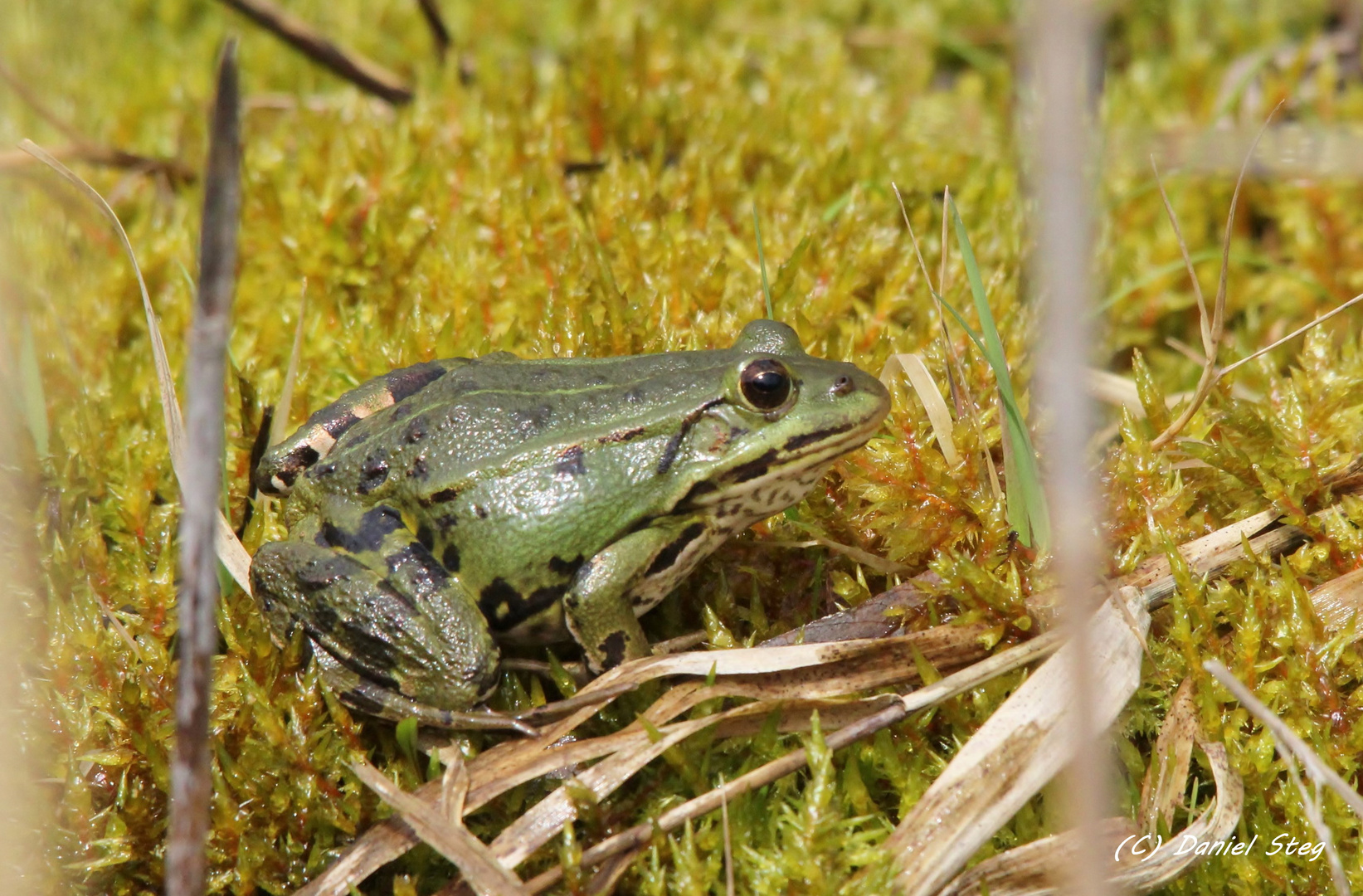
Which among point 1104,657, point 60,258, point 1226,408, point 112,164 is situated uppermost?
point 112,164

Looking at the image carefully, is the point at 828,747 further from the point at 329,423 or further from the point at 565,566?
the point at 329,423

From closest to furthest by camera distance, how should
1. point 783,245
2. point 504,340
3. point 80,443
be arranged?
point 80,443 → point 504,340 → point 783,245

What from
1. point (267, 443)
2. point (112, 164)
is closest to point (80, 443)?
point (267, 443)

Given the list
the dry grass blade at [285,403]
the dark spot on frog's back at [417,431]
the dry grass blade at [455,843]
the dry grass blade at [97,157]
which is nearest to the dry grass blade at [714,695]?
the dry grass blade at [455,843]

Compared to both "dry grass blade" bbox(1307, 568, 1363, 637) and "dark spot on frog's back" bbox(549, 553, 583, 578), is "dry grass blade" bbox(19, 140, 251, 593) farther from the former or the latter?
"dry grass blade" bbox(1307, 568, 1363, 637)

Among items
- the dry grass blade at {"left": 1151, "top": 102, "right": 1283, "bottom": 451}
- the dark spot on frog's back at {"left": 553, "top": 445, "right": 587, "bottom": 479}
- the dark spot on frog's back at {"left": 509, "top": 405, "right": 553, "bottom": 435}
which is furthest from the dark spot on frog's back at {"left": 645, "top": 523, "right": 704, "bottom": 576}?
the dry grass blade at {"left": 1151, "top": 102, "right": 1283, "bottom": 451}

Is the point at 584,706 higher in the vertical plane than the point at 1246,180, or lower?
lower

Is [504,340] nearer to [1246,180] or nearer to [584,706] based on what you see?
[584,706]
